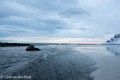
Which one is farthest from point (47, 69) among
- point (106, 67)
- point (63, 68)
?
point (106, 67)

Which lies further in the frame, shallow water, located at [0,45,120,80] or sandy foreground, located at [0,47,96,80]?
shallow water, located at [0,45,120,80]

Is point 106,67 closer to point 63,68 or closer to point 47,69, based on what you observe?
point 63,68

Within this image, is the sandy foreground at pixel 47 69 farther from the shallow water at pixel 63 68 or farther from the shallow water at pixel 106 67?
the shallow water at pixel 106 67

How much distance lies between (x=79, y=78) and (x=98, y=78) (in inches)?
59.2

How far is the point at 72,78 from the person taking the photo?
9258mm

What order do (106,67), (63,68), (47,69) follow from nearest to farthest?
(47,69), (63,68), (106,67)

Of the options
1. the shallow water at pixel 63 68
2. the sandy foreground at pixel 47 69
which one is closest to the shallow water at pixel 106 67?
the shallow water at pixel 63 68

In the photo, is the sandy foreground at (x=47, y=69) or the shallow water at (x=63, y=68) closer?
the sandy foreground at (x=47, y=69)

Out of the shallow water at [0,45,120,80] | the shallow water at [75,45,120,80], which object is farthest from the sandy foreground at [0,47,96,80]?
the shallow water at [75,45,120,80]

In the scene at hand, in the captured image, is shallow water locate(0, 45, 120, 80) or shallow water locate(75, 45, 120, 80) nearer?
shallow water locate(75, 45, 120, 80)

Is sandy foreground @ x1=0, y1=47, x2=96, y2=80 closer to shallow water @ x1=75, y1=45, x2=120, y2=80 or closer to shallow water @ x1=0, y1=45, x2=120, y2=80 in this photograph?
shallow water @ x1=0, y1=45, x2=120, y2=80

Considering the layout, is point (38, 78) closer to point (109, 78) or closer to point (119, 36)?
point (109, 78)

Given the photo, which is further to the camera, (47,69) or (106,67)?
(106,67)

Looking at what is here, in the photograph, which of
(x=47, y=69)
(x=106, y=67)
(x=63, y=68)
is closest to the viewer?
(x=47, y=69)
